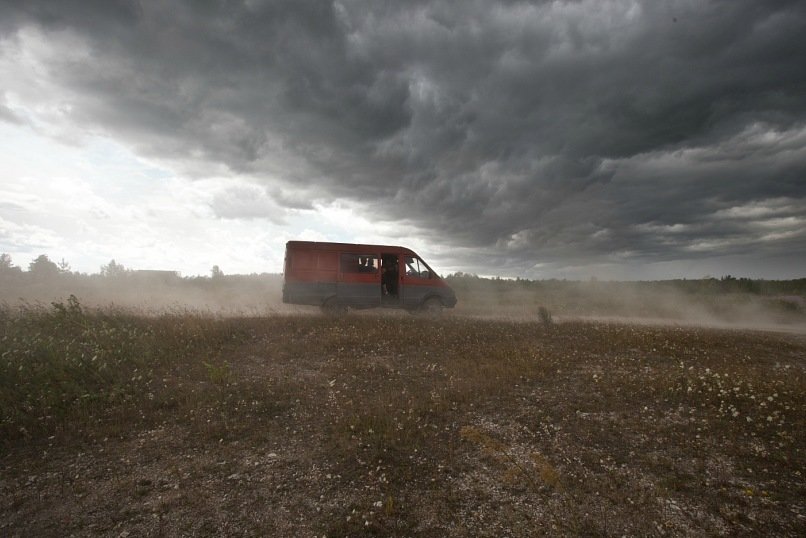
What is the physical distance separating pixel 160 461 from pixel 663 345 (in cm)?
1393

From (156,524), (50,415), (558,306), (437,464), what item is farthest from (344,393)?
(558,306)

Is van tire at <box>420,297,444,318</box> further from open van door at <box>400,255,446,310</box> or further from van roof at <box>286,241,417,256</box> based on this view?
van roof at <box>286,241,417,256</box>

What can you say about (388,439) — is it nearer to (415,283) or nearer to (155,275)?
(415,283)

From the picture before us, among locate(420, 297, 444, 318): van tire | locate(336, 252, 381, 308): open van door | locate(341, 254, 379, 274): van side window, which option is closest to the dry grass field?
locate(336, 252, 381, 308): open van door

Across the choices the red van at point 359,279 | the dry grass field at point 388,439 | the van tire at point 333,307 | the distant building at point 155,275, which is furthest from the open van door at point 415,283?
the distant building at point 155,275

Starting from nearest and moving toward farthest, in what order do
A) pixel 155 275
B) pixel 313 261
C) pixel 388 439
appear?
pixel 388 439, pixel 313 261, pixel 155 275

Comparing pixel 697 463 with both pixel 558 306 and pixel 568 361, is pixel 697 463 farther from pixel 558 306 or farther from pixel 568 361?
pixel 558 306

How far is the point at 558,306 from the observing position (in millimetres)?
28906

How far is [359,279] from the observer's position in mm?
18047

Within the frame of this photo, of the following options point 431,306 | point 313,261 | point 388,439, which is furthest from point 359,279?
point 388,439

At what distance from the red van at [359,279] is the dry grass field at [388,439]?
552 cm

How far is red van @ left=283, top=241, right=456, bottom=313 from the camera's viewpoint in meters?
17.3

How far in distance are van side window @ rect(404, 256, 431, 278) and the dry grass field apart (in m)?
6.99

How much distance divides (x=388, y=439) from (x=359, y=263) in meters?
11.9
